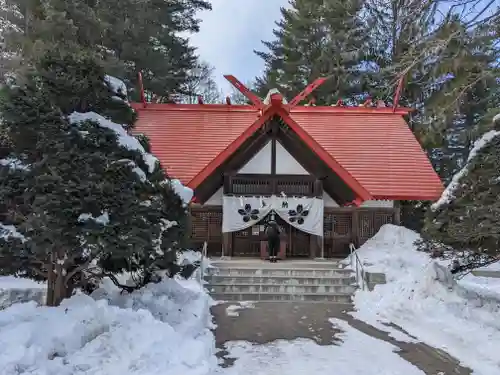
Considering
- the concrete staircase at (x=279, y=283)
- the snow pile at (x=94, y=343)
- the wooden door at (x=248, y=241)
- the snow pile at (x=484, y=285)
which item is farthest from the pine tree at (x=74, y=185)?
the wooden door at (x=248, y=241)

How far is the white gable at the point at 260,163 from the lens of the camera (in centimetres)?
1267

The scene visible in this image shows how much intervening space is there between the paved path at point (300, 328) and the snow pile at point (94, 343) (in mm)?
653

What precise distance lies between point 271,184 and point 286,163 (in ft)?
2.78

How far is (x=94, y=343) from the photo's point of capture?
405cm

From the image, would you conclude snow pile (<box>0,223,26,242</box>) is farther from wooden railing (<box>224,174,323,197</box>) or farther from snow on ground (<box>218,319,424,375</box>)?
wooden railing (<box>224,174,323,197</box>)

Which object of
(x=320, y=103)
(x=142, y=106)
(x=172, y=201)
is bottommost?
(x=172, y=201)

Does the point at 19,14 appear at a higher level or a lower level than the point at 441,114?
higher

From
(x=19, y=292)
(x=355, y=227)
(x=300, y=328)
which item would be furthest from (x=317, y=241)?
(x=19, y=292)

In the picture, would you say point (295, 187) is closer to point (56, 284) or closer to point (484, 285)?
point (484, 285)

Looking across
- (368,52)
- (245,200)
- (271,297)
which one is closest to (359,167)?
(245,200)

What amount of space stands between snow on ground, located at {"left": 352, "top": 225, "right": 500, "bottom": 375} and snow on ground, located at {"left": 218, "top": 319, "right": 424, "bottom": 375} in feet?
2.55

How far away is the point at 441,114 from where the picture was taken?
18.1 ft

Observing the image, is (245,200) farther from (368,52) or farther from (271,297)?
(368,52)

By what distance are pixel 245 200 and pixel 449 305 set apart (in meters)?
6.46
